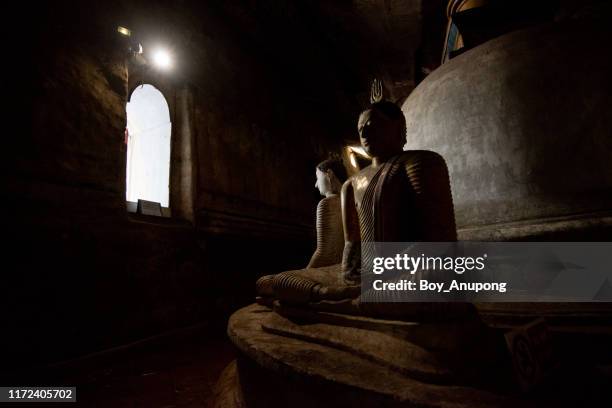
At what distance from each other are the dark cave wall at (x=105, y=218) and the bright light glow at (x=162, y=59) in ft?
0.75

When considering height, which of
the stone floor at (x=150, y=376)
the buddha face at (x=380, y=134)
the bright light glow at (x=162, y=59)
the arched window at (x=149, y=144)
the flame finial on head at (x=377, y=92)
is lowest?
the stone floor at (x=150, y=376)

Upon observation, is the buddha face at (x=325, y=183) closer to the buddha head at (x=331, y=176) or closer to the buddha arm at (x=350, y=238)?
the buddha head at (x=331, y=176)

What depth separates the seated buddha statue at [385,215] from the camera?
167cm

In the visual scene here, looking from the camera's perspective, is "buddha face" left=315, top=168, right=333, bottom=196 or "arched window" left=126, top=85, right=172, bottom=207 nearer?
"buddha face" left=315, top=168, right=333, bottom=196

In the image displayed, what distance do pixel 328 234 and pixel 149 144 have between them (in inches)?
154

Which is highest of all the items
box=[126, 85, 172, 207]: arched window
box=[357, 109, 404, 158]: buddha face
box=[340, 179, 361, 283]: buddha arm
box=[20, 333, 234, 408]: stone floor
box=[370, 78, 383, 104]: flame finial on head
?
box=[126, 85, 172, 207]: arched window

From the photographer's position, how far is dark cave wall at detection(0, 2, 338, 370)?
10.3 feet

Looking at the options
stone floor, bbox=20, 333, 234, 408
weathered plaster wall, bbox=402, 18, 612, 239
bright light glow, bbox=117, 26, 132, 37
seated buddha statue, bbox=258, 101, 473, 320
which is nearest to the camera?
seated buddha statue, bbox=258, 101, 473, 320

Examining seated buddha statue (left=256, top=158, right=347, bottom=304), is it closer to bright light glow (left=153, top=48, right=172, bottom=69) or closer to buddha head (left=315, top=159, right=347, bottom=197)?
buddha head (left=315, top=159, right=347, bottom=197)

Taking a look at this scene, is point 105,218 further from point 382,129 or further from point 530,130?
point 530,130

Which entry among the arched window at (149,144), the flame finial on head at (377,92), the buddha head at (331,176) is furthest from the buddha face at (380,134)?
the arched window at (149,144)

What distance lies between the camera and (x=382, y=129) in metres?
2.00

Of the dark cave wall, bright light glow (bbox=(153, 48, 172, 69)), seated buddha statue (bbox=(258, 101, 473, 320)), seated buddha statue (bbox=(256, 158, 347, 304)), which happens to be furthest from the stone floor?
bright light glow (bbox=(153, 48, 172, 69))

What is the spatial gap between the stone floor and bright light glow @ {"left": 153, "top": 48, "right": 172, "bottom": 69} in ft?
13.7
